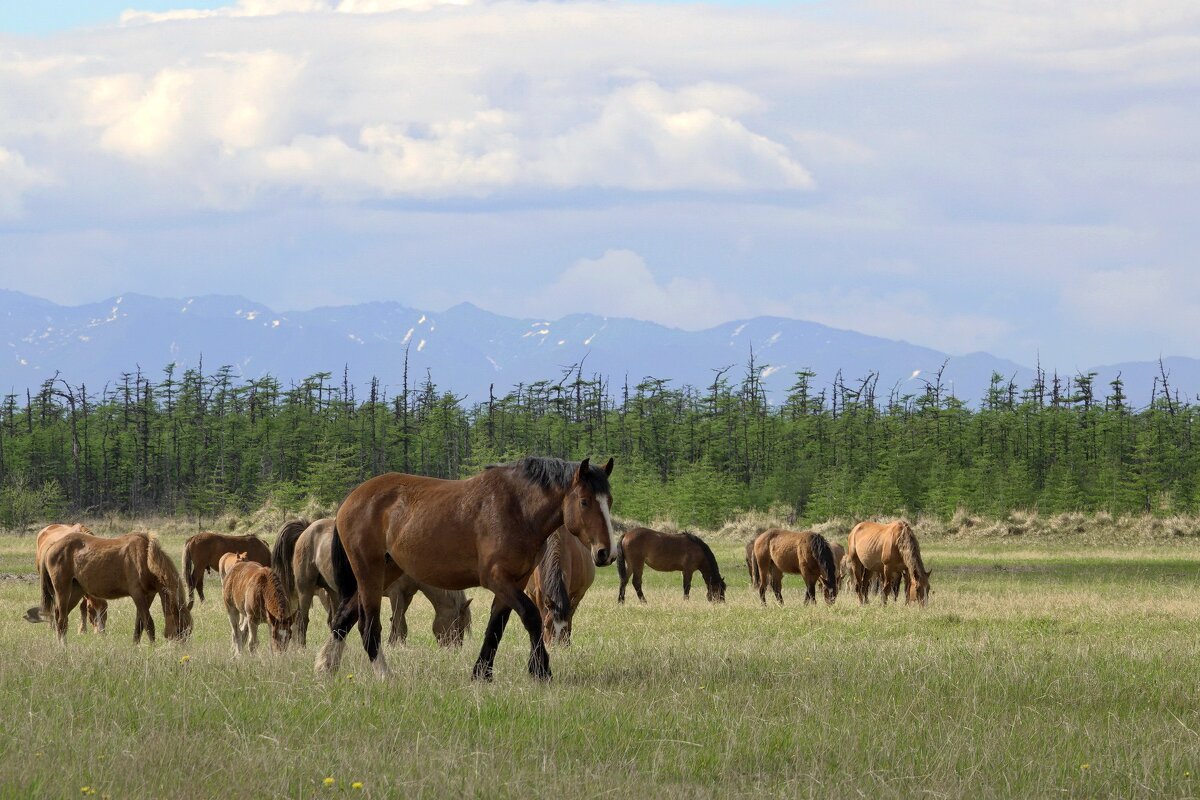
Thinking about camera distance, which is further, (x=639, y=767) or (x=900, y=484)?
(x=900, y=484)

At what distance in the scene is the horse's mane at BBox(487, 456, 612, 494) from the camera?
1122 cm

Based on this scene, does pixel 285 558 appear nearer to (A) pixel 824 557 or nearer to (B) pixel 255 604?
(B) pixel 255 604

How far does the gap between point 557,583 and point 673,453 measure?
77894 millimetres

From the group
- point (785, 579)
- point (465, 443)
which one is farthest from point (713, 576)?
point (465, 443)

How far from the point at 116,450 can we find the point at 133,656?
278 ft

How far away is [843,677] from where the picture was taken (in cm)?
1150

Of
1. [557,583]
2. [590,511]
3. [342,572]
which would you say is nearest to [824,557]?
[557,583]

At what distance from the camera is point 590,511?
1109cm

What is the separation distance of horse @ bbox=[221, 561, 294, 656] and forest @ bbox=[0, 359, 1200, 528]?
1934 inches

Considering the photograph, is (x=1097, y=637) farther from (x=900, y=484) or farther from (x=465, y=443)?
(x=465, y=443)

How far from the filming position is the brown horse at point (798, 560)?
83.5ft

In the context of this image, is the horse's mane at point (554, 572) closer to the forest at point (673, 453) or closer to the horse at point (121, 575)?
the horse at point (121, 575)

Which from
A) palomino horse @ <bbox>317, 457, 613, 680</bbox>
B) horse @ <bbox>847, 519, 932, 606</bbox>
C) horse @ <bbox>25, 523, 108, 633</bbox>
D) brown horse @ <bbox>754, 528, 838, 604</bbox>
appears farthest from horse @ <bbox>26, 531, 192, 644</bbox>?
horse @ <bbox>847, 519, 932, 606</bbox>

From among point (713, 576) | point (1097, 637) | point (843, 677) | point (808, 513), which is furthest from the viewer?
point (808, 513)
